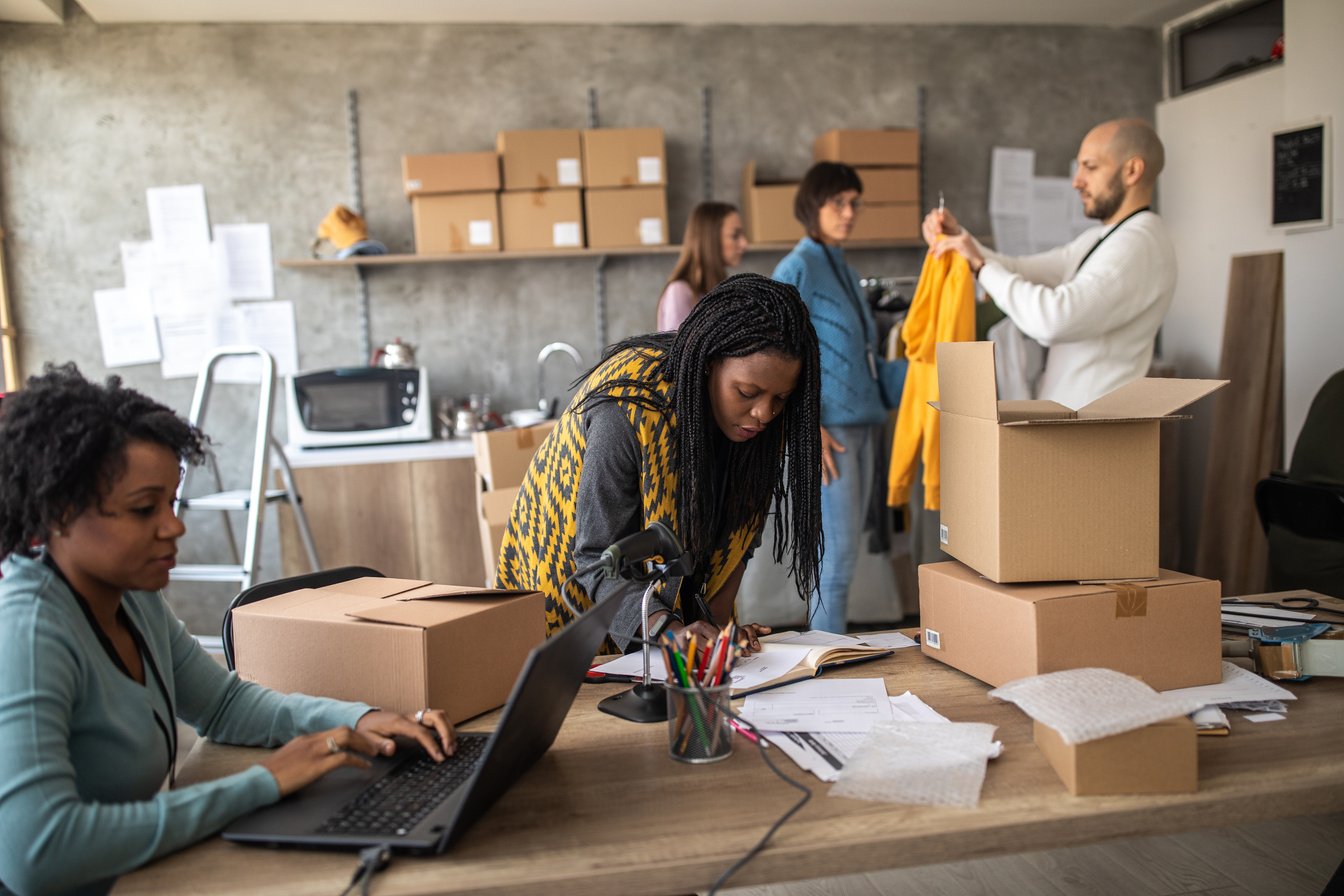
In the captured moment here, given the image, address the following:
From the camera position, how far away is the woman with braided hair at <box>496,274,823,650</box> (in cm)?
165

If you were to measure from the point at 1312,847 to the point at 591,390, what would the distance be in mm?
1856

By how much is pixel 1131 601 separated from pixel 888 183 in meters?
3.44

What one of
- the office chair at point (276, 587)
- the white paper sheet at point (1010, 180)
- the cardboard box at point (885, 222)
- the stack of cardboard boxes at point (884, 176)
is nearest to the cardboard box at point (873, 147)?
the stack of cardboard boxes at point (884, 176)

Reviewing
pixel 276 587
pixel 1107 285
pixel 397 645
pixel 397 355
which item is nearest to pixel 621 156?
pixel 397 355

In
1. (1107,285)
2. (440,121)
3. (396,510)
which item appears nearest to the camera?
(1107,285)

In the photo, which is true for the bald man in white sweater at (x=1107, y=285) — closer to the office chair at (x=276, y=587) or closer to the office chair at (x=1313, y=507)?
the office chair at (x=1313, y=507)

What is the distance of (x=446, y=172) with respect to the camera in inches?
166

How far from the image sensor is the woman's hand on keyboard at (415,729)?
123 cm

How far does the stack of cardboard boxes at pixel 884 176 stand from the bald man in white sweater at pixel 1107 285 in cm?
182

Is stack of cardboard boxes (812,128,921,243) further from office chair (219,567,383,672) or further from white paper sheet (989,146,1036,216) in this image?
office chair (219,567,383,672)

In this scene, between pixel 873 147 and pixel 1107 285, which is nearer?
pixel 1107 285

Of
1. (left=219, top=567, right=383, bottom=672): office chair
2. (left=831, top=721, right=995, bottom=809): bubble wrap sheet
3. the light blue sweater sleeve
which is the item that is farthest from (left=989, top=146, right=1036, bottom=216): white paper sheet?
the light blue sweater sleeve

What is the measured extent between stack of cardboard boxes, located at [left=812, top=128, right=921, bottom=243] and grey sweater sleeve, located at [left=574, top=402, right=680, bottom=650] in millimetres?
3147

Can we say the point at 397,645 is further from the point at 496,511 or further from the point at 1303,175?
the point at 1303,175
